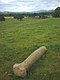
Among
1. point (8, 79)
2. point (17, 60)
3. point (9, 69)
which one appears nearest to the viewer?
point (8, 79)

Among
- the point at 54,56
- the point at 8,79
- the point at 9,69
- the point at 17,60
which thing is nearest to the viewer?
the point at 8,79

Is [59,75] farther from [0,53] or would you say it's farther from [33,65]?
[0,53]

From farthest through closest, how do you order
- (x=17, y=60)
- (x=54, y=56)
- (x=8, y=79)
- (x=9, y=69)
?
1. (x=54, y=56)
2. (x=17, y=60)
3. (x=9, y=69)
4. (x=8, y=79)

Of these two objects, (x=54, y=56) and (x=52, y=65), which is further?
(x=54, y=56)

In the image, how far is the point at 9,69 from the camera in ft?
30.6

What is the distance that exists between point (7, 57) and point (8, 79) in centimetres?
293

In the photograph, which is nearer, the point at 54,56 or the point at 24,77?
the point at 24,77

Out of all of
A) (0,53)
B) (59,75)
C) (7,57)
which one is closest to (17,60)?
(7,57)

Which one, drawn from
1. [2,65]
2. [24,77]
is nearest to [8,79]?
[24,77]

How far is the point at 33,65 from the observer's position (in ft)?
32.0

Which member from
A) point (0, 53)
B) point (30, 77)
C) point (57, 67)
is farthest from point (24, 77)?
point (0, 53)

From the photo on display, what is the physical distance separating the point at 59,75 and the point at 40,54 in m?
2.53

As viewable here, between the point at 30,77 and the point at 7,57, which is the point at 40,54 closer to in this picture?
the point at 7,57

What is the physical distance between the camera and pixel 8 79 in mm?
8328
